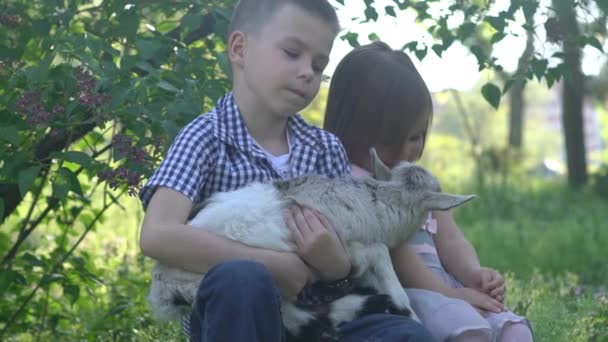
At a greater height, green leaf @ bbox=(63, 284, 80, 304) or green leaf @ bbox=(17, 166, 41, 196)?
green leaf @ bbox=(17, 166, 41, 196)

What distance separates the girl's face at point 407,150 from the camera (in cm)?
380

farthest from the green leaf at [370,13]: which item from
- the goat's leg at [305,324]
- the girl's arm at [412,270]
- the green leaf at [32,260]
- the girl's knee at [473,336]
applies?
the green leaf at [32,260]

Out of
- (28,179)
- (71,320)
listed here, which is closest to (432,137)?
(71,320)

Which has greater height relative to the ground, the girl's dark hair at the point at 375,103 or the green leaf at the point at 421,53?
the green leaf at the point at 421,53

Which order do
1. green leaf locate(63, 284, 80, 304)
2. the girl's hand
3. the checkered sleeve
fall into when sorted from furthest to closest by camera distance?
green leaf locate(63, 284, 80, 304) < the girl's hand < the checkered sleeve

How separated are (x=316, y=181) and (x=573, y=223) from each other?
7.58m

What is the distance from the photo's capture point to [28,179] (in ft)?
12.1

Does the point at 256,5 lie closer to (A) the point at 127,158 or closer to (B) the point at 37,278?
(A) the point at 127,158

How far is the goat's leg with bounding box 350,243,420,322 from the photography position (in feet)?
9.90

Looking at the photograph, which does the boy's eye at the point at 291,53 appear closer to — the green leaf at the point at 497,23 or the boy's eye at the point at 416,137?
the boy's eye at the point at 416,137

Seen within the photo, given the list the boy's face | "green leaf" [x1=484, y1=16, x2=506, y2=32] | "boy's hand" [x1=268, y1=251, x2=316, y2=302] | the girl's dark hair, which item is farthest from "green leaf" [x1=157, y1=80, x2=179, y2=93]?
"green leaf" [x1=484, y1=16, x2=506, y2=32]

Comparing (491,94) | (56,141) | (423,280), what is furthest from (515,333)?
(56,141)

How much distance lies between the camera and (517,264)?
8.20 m

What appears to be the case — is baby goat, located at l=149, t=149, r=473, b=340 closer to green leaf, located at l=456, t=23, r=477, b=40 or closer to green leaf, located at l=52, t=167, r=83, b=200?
green leaf, located at l=52, t=167, r=83, b=200
